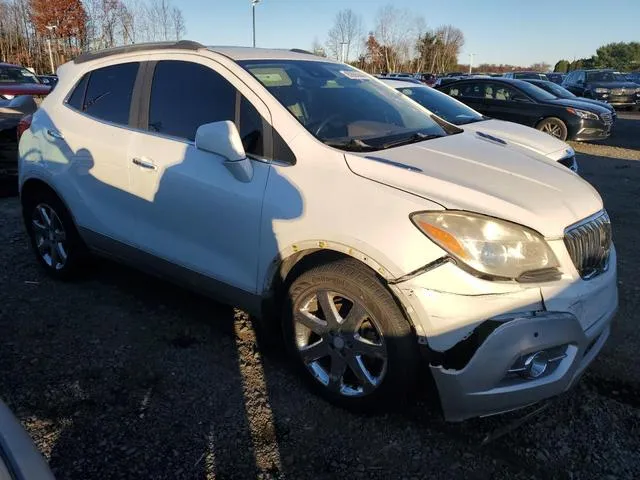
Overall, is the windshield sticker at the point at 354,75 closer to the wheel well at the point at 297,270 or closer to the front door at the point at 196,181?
the front door at the point at 196,181

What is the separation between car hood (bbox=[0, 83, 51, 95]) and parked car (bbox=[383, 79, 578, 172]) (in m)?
7.41

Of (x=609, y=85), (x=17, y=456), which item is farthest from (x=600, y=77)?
(x=17, y=456)

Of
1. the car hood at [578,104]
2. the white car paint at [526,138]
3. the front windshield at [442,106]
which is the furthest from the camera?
the car hood at [578,104]

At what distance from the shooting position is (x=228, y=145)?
9.03 feet

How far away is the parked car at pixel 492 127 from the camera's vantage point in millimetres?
6756

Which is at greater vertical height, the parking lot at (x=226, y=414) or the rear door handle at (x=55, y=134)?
the rear door handle at (x=55, y=134)

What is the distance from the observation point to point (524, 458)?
2.48m

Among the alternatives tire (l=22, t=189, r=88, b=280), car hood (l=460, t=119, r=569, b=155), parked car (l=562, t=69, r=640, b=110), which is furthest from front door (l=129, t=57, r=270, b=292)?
parked car (l=562, t=69, r=640, b=110)

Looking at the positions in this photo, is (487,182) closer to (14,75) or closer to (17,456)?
(17,456)

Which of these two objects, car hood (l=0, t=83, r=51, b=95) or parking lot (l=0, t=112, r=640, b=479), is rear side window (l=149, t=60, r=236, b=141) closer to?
parking lot (l=0, t=112, r=640, b=479)

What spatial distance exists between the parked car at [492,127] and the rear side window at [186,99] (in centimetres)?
402

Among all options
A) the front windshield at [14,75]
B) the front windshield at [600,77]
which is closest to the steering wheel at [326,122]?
the front windshield at [14,75]

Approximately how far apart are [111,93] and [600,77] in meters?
23.5

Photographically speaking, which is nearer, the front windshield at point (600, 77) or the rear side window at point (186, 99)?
the rear side window at point (186, 99)
